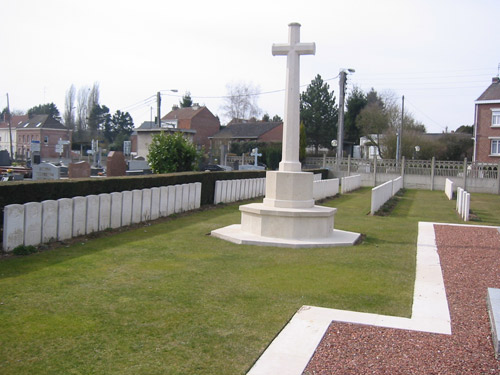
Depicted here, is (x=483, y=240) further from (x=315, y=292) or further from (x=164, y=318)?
(x=164, y=318)

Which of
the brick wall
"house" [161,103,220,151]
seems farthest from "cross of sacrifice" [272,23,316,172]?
"house" [161,103,220,151]

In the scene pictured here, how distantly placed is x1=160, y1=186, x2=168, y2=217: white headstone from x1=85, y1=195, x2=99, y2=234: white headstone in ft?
9.03

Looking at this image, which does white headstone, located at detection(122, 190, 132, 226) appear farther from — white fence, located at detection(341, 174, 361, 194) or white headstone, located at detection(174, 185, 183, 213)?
white fence, located at detection(341, 174, 361, 194)

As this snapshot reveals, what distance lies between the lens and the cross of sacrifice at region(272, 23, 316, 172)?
10328 mm

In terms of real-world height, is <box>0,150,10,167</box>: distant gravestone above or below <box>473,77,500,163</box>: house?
below

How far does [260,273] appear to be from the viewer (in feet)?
23.2

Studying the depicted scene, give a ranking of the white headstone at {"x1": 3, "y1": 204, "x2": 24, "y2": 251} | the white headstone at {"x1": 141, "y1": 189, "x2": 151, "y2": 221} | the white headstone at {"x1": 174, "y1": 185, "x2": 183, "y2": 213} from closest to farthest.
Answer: the white headstone at {"x1": 3, "y1": 204, "x2": 24, "y2": 251} → the white headstone at {"x1": 141, "y1": 189, "x2": 151, "y2": 221} → the white headstone at {"x1": 174, "y1": 185, "x2": 183, "y2": 213}

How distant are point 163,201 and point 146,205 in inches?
35.9

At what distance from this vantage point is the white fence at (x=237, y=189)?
1675 centimetres

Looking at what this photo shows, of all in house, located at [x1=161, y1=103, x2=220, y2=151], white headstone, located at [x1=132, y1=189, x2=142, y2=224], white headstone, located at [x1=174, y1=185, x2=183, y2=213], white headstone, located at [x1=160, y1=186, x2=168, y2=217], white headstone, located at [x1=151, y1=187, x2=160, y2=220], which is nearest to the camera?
white headstone, located at [x1=132, y1=189, x2=142, y2=224]

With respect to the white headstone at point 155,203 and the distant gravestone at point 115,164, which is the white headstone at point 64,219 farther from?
the distant gravestone at point 115,164

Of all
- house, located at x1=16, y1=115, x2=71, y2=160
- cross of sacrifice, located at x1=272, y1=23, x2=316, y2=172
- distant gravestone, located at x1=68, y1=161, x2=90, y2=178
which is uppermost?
house, located at x1=16, y1=115, x2=71, y2=160

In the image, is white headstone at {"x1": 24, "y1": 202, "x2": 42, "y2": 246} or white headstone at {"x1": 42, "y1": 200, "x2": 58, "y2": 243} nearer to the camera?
white headstone at {"x1": 24, "y1": 202, "x2": 42, "y2": 246}

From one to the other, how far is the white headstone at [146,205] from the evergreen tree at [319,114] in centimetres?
4276
